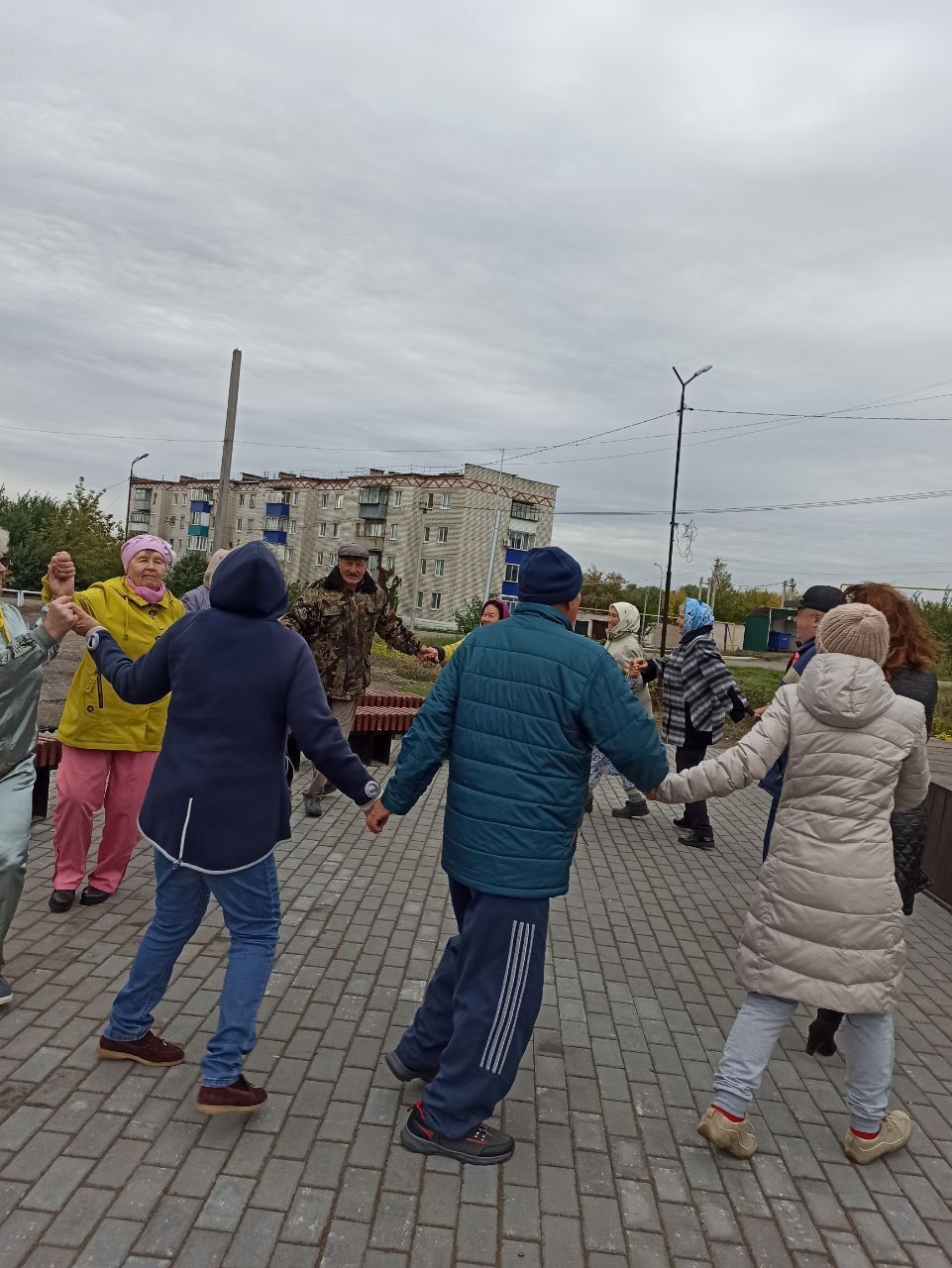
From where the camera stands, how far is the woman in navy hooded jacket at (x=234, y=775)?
116 inches

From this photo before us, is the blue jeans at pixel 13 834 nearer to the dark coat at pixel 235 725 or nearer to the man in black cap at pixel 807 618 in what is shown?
the dark coat at pixel 235 725

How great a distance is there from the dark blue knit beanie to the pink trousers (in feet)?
8.41

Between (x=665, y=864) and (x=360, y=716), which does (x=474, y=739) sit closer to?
(x=665, y=864)

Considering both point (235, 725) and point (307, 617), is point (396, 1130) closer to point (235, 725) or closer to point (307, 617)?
point (235, 725)

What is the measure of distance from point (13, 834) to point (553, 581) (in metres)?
2.20

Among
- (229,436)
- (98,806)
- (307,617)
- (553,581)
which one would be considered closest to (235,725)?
(553,581)

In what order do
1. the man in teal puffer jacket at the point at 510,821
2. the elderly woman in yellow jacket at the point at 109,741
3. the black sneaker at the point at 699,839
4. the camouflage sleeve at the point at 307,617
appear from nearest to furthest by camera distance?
the man in teal puffer jacket at the point at 510,821 → the elderly woman in yellow jacket at the point at 109,741 → the camouflage sleeve at the point at 307,617 → the black sneaker at the point at 699,839

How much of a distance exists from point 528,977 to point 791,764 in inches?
43.2

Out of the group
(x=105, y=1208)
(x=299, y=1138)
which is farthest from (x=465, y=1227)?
(x=105, y=1208)

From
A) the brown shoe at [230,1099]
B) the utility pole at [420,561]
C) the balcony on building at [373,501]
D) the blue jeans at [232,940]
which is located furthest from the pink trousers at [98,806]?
the balcony on building at [373,501]

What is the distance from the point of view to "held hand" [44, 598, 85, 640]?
3447mm

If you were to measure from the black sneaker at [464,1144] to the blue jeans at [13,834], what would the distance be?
1.70 m

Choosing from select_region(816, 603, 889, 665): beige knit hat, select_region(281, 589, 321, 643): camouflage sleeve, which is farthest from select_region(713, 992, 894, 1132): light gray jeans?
select_region(281, 589, 321, 643): camouflage sleeve

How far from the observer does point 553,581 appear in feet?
10.2
